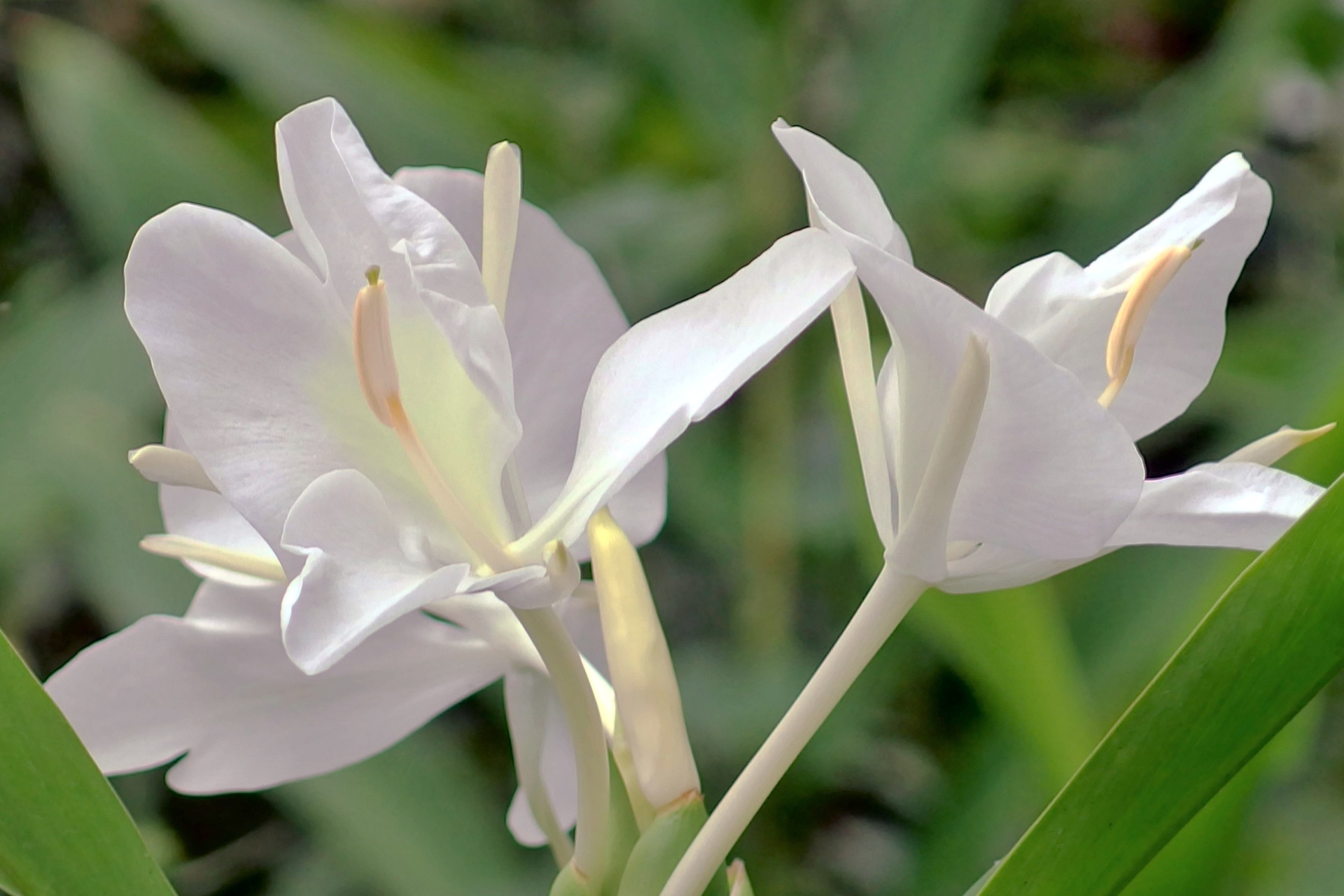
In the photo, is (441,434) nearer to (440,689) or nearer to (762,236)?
(440,689)

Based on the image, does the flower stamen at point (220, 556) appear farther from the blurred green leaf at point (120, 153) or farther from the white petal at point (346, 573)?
the blurred green leaf at point (120, 153)

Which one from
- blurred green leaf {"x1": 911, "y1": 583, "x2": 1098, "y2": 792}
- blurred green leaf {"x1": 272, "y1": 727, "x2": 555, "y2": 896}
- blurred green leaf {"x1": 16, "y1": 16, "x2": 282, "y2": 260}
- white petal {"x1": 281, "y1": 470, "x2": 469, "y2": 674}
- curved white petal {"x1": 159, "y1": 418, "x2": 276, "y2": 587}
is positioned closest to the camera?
white petal {"x1": 281, "y1": 470, "x2": 469, "y2": 674}

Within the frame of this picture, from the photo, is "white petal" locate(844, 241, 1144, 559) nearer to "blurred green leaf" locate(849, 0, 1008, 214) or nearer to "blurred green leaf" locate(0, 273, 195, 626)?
"blurred green leaf" locate(0, 273, 195, 626)

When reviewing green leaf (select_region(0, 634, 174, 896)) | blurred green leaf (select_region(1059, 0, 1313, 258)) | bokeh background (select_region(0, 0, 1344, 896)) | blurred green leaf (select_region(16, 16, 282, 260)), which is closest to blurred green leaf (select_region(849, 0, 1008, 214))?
bokeh background (select_region(0, 0, 1344, 896))

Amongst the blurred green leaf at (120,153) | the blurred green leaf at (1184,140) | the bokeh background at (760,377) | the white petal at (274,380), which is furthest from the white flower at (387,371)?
the blurred green leaf at (1184,140)

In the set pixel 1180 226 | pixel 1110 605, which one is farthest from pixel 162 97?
pixel 1180 226

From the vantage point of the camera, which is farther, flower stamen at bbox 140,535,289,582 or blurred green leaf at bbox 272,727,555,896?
blurred green leaf at bbox 272,727,555,896
